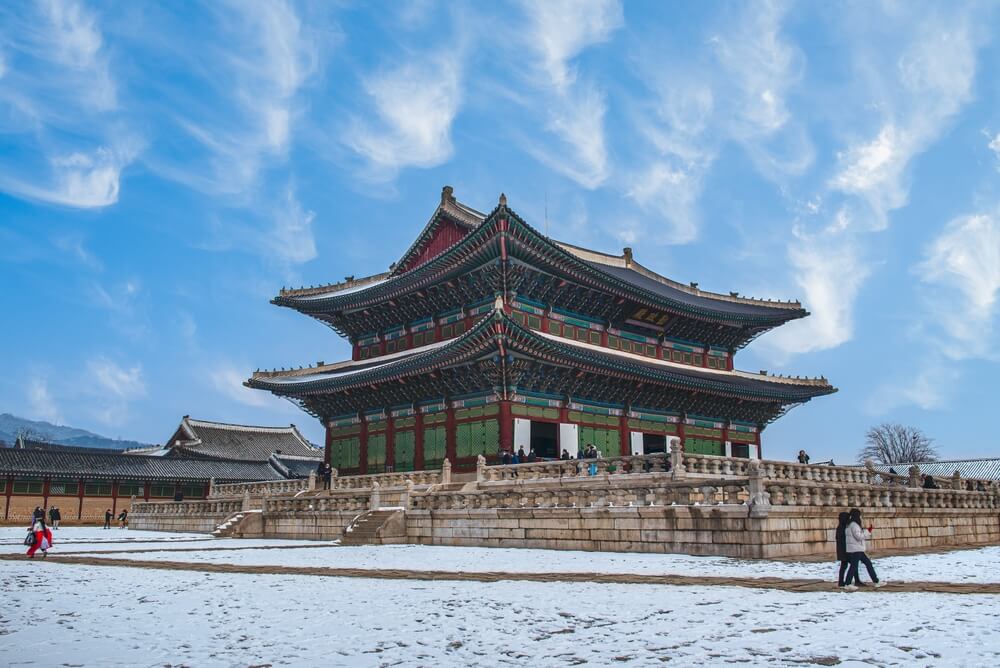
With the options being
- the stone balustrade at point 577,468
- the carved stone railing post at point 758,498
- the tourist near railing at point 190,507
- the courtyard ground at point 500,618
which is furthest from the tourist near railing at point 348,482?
the carved stone railing post at point 758,498

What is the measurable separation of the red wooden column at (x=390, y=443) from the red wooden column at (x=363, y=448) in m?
1.82

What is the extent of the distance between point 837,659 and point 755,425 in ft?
131

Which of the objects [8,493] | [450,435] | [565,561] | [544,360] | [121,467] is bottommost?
[565,561]

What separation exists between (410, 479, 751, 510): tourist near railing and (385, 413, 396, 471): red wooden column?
12390 millimetres

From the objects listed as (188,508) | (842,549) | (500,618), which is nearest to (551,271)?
(188,508)

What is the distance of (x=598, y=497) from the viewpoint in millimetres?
21109

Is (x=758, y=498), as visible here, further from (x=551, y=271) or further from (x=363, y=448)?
(x=363, y=448)

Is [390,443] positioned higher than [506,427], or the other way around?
[506,427]

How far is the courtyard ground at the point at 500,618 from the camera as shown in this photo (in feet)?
26.3

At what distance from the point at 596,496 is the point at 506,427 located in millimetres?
12401

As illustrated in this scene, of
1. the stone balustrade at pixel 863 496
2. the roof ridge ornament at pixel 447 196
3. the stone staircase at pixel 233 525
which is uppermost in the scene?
the roof ridge ornament at pixel 447 196

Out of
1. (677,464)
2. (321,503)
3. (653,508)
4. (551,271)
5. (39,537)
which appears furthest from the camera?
(551,271)

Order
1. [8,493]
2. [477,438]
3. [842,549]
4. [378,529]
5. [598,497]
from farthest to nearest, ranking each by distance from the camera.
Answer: [8,493] < [477,438] < [378,529] < [598,497] < [842,549]

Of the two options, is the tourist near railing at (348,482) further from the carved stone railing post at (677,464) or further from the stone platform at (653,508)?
the carved stone railing post at (677,464)
